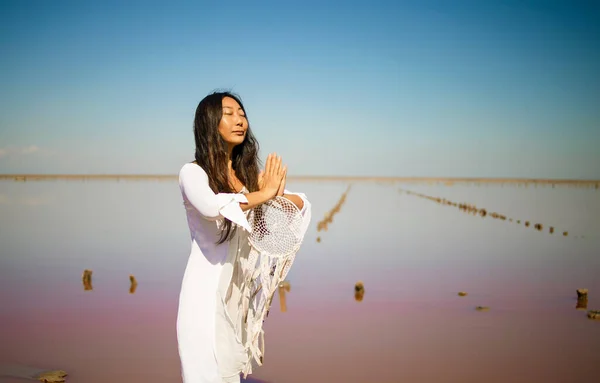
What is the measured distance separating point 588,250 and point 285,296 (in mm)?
6814

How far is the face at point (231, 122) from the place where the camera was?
244 cm

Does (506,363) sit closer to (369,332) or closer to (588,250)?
(369,332)

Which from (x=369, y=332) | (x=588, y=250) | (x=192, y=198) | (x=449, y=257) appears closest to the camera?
(x=192, y=198)

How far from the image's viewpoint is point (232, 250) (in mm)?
2438

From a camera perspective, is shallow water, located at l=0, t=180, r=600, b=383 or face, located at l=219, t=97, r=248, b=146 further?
shallow water, located at l=0, t=180, r=600, b=383

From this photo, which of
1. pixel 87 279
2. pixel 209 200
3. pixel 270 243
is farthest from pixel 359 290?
pixel 209 200

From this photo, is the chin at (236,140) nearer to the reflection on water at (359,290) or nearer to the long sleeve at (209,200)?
the long sleeve at (209,200)

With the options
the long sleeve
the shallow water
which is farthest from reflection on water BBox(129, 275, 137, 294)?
the long sleeve

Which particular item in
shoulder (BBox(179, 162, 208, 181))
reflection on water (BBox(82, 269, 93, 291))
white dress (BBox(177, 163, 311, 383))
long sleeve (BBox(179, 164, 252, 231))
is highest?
shoulder (BBox(179, 162, 208, 181))

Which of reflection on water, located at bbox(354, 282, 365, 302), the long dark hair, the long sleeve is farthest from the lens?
reflection on water, located at bbox(354, 282, 365, 302)

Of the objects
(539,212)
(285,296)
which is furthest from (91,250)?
(539,212)

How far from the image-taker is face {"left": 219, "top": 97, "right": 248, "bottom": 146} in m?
2.44

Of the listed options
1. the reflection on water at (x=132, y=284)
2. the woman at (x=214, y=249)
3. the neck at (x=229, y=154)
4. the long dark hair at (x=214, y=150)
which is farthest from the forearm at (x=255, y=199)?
the reflection on water at (x=132, y=284)

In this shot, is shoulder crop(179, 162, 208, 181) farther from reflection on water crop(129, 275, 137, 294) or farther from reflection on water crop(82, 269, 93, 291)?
reflection on water crop(82, 269, 93, 291)
